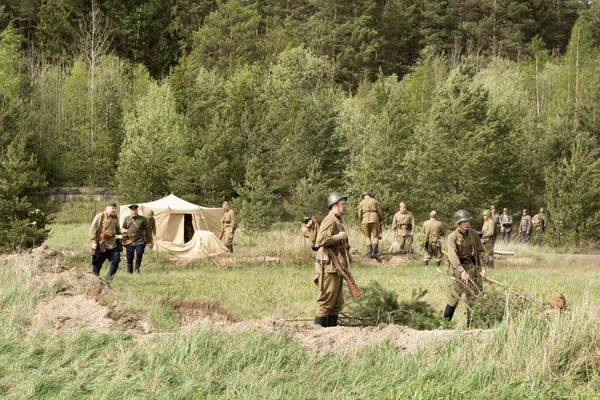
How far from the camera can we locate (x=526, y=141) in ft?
136

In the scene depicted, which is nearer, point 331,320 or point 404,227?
point 331,320

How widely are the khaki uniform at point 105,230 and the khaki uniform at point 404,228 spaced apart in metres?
9.21

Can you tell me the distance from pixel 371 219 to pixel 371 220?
1.3 inches

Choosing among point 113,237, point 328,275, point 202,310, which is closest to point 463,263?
point 328,275

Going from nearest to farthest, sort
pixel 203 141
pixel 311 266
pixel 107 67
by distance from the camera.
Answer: pixel 311 266 < pixel 203 141 < pixel 107 67

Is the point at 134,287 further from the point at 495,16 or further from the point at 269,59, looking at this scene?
the point at 495,16

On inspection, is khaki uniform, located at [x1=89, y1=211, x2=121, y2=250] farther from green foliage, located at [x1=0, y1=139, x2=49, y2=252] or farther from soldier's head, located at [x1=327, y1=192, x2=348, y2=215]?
soldier's head, located at [x1=327, y1=192, x2=348, y2=215]

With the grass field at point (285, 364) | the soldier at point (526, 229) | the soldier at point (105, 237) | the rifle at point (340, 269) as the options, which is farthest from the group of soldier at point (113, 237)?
the soldier at point (526, 229)

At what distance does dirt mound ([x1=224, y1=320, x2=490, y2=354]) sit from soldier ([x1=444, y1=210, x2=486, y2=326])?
2320 mm

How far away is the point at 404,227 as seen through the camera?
21.0m

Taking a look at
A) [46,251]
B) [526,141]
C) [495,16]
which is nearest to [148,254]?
[46,251]

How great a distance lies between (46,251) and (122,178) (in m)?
26.2

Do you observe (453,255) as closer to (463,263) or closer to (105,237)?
(463,263)

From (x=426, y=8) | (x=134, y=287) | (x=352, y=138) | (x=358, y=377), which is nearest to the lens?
(x=358, y=377)
